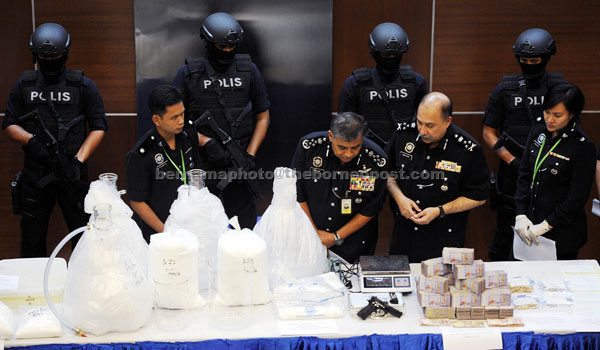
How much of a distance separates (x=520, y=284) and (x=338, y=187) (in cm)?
98

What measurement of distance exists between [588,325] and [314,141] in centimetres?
153

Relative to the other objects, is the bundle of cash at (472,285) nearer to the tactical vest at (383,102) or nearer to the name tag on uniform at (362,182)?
the name tag on uniform at (362,182)

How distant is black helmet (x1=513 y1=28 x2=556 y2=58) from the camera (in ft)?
14.0

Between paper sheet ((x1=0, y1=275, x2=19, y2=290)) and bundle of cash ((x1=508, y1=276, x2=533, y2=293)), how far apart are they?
2.02 m

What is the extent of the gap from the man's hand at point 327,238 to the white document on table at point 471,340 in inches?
35.9

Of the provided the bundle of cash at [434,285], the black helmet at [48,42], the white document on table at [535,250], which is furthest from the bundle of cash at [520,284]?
the black helmet at [48,42]

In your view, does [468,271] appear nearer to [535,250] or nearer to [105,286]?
[535,250]

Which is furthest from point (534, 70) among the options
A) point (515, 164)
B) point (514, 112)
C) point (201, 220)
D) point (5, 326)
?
point (5, 326)

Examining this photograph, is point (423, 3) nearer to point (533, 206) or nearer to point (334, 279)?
point (533, 206)

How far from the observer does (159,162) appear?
339cm

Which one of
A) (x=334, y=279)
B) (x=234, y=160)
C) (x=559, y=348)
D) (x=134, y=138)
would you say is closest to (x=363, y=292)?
(x=334, y=279)

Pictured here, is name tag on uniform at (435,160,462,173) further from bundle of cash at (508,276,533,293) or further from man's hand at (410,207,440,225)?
bundle of cash at (508,276,533,293)

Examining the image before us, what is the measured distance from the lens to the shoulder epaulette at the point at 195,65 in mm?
4184

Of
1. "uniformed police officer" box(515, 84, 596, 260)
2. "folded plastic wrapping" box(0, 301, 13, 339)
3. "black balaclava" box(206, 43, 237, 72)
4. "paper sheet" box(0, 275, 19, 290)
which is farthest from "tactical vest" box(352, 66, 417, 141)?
"folded plastic wrapping" box(0, 301, 13, 339)
